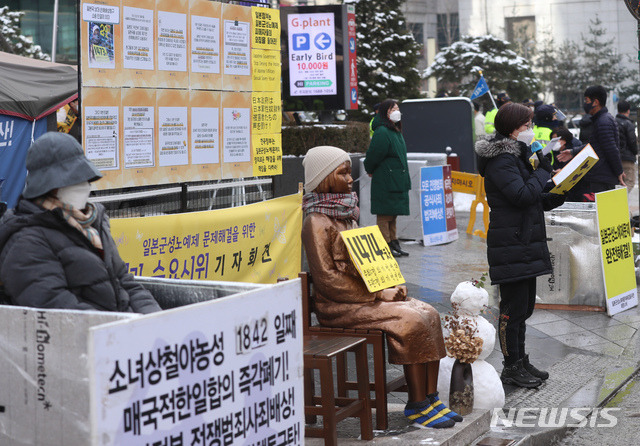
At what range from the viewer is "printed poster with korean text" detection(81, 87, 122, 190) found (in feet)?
19.9

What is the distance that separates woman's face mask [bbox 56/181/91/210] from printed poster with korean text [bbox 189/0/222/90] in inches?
133

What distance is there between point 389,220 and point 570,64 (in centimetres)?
4068

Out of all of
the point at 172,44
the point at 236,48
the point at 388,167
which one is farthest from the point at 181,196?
the point at 388,167

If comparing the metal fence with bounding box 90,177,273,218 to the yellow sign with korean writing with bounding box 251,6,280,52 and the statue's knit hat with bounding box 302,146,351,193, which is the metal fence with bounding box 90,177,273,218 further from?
the statue's knit hat with bounding box 302,146,351,193

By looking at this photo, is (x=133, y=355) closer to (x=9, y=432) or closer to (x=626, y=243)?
(x=9, y=432)

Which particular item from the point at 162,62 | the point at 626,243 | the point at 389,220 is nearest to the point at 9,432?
the point at 162,62

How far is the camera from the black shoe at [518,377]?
6629 mm

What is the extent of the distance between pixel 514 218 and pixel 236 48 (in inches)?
103

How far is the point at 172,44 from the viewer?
6.73m

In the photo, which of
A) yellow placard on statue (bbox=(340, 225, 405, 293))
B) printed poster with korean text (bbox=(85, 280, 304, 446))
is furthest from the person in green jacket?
printed poster with korean text (bbox=(85, 280, 304, 446))

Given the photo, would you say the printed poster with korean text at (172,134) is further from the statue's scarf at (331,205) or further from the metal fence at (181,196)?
the statue's scarf at (331,205)

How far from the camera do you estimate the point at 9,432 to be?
332cm

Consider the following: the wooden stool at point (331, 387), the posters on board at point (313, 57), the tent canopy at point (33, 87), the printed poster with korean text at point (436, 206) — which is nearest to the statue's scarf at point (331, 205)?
the wooden stool at point (331, 387)

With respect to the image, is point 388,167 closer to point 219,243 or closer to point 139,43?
point 219,243
